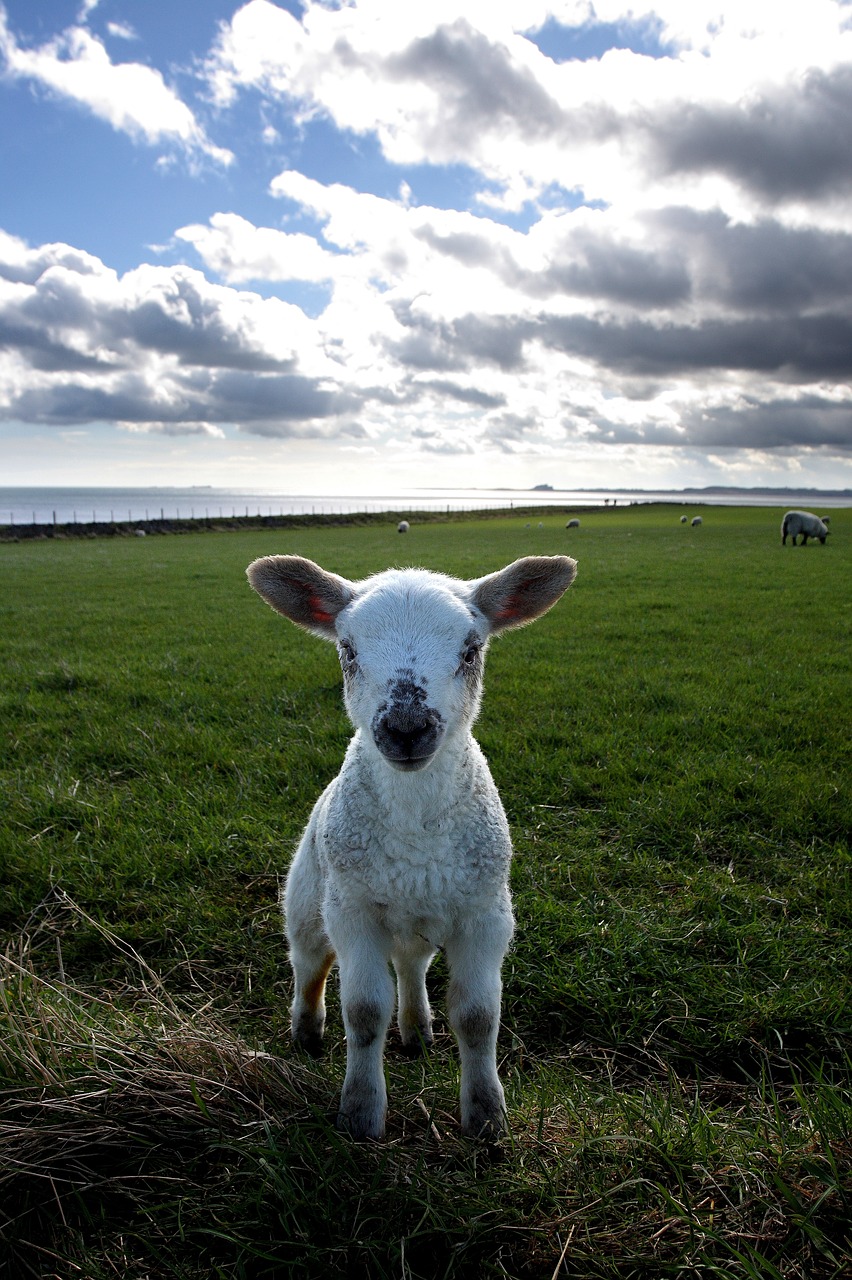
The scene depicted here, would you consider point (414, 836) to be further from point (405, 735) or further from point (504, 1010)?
point (504, 1010)

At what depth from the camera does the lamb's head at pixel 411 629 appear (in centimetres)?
222

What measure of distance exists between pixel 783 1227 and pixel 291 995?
2087 mm

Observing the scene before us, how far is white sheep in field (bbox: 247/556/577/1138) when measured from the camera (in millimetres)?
2309

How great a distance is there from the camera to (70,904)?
3.39 metres

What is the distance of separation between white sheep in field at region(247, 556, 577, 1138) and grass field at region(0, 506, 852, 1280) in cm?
29

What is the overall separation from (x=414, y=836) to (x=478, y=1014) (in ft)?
2.02

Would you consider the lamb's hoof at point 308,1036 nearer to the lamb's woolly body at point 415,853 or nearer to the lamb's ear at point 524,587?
the lamb's woolly body at point 415,853

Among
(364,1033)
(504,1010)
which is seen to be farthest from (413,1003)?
(364,1033)

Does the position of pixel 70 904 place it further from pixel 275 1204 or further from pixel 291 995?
pixel 275 1204

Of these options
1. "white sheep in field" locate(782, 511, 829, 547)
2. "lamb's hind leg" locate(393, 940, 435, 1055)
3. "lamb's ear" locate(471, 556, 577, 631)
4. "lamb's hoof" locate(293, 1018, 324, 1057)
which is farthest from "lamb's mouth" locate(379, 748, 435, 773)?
"white sheep in field" locate(782, 511, 829, 547)

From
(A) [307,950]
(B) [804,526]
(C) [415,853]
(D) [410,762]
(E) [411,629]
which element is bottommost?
(A) [307,950]

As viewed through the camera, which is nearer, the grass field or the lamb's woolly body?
the grass field

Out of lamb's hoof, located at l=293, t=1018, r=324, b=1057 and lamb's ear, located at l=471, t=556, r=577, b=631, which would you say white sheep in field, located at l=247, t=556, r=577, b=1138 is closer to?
lamb's ear, located at l=471, t=556, r=577, b=631

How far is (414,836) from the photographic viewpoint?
2.43 meters
